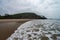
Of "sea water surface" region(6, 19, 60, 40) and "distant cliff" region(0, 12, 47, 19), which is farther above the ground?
"distant cliff" region(0, 12, 47, 19)

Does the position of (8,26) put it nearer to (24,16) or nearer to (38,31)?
(24,16)

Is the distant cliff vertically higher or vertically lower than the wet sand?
higher

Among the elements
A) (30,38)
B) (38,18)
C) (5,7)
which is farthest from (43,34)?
(5,7)

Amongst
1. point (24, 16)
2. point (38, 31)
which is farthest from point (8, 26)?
point (38, 31)

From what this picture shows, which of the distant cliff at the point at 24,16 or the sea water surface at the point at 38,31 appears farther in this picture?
the distant cliff at the point at 24,16

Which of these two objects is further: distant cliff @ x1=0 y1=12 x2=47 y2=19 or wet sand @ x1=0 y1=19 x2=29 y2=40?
distant cliff @ x1=0 y1=12 x2=47 y2=19

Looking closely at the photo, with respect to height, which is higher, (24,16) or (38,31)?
(24,16)

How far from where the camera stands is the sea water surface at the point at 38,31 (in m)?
1.21

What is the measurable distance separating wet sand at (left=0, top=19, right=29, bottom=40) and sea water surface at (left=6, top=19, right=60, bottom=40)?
0.04m

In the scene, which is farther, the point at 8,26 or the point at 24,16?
the point at 24,16

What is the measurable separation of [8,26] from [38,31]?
34cm

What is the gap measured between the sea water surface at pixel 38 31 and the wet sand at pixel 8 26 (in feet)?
0.14

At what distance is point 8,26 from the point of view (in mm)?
1322

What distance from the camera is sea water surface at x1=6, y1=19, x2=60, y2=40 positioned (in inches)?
47.5
